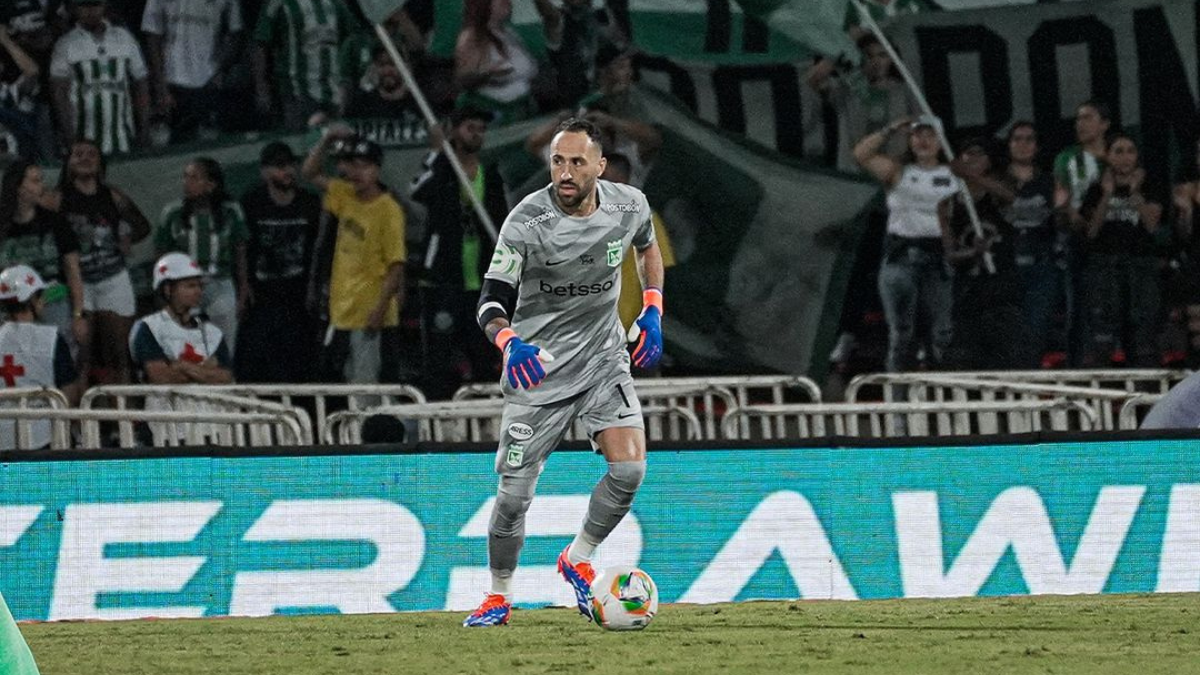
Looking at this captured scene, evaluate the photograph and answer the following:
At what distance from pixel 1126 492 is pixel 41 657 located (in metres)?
5.91

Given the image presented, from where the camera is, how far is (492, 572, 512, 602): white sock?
1072 cm

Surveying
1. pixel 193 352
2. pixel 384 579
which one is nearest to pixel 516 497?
pixel 384 579

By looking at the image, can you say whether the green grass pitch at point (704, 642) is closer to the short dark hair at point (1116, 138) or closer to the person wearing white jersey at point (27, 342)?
the person wearing white jersey at point (27, 342)

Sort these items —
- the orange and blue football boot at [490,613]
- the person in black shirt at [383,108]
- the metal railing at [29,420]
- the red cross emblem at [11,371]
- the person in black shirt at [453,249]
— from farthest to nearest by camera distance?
the person in black shirt at [453,249]
the person in black shirt at [383,108]
the red cross emblem at [11,371]
the metal railing at [29,420]
the orange and blue football boot at [490,613]

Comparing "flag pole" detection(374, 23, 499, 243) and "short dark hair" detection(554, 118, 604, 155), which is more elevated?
"short dark hair" detection(554, 118, 604, 155)

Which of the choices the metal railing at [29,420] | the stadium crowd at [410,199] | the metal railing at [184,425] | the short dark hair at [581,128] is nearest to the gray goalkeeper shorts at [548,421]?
the short dark hair at [581,128]

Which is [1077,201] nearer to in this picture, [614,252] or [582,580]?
[614,252]

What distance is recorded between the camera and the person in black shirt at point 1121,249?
17.8 metres

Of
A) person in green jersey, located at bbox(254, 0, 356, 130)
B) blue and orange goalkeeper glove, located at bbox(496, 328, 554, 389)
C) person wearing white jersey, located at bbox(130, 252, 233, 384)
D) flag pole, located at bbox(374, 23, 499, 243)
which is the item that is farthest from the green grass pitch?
person in green jersey, located at bbox(254, 0, 356, 130)

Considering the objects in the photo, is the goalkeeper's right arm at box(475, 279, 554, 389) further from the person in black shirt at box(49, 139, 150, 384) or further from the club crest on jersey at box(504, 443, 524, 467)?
the person in black shirt at box(49, 139, 150, 384)

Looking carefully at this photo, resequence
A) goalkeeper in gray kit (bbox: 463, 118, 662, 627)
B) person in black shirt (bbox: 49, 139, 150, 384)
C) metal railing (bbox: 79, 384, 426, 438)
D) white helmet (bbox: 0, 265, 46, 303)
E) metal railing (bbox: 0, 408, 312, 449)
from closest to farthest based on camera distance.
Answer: goalkeeper in gray kit (bbox: 463, 118, 662, 627) → metal railing (bbox: 0, 408, 312, 449) → metal railing (bbox: 79, 384, 426, 438) → white helmet (bbox: 0, 265, 46, 303) → person in black shirt (bbox: 49, 139, 150, 384)

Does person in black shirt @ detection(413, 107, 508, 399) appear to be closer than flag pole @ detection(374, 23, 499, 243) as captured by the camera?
No

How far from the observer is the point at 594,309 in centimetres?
1054

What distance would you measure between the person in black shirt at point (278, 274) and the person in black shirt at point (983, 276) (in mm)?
5081
